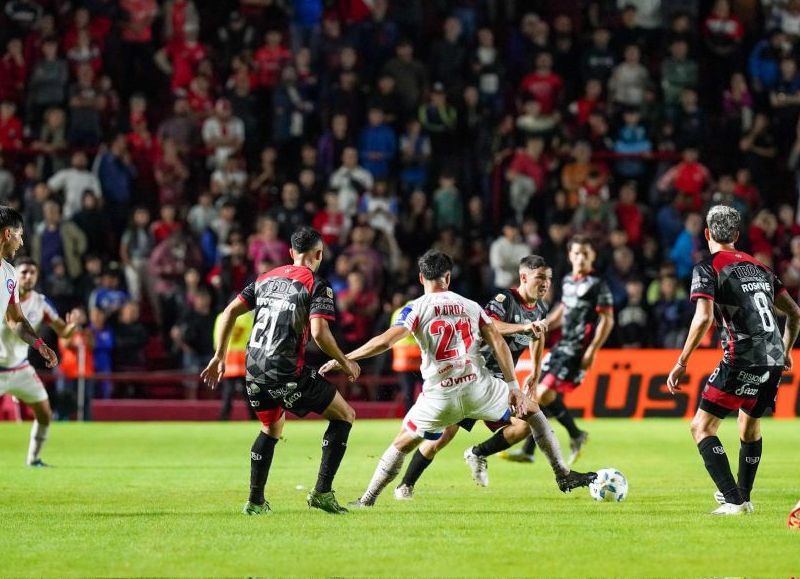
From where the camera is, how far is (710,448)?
10.2 m

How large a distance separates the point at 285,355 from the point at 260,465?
846mm

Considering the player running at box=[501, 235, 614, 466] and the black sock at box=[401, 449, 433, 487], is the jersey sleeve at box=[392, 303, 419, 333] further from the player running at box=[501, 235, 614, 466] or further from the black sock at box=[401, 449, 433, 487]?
the player running at box=[501, 235, 614, 466]

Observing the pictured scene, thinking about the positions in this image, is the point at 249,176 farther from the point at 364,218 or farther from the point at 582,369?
the point at 582,369

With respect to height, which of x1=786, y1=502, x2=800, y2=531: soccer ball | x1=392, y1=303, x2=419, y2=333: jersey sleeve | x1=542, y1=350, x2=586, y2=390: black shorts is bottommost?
x1=542, y1=350, x2=586, y2=390: black shorts

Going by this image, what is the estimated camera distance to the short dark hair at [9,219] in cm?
1076

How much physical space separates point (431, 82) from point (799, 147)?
7.13 metres

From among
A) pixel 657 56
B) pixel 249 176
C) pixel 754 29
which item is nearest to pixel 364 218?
pixel 249 176

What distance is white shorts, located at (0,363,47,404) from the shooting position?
15.0m

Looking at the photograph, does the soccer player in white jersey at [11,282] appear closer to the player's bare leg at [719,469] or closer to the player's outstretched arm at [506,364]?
the player's outstretched arm at [506,364]

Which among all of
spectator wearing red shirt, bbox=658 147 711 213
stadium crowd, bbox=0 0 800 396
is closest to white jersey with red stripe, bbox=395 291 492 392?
stadium crowd, bbox=0 0 800 396

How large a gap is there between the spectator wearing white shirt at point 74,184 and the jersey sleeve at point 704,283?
16061 millimetres

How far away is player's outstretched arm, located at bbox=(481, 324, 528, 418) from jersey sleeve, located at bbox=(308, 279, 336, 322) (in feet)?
3.88

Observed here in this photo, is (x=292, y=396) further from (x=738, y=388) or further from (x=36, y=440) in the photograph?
(x=36, y=440)

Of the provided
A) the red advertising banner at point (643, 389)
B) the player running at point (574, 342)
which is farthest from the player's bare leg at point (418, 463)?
the red advertising banner at point (643, 389)
